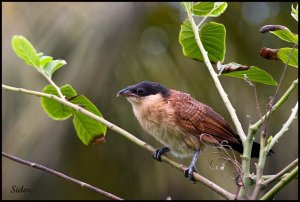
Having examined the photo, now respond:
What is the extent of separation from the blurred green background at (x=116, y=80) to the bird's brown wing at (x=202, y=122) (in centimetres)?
284

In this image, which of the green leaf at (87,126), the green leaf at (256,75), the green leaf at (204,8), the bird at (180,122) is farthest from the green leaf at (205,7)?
the bird at (180,122)

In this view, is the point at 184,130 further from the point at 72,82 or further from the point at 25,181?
the point at 25,181

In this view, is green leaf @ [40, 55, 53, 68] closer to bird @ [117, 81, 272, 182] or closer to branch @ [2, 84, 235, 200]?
branch @ [2, 84, 235, 200]

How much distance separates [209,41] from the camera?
1.51 metres

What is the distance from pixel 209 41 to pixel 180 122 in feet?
2.13

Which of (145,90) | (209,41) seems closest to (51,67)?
(209,41)

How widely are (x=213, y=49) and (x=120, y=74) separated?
3.71 m

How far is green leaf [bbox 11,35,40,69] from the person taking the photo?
1256 mm

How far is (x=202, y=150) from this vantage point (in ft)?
6.95

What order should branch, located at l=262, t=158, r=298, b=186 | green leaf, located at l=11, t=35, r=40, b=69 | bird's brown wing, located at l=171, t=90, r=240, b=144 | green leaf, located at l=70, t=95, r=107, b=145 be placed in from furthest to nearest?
bird's brown wing, located at l=171, t=90, r=240, b=144
green leaf, located at l=70, t=95, r=107, b=145
green leaf, located at l=11, t=35, r=40, b=69
branch, located at l=262, t=158, r=298, b=186

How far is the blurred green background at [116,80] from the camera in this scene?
5.04 metres

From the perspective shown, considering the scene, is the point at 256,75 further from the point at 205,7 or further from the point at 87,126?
the point at 87,126

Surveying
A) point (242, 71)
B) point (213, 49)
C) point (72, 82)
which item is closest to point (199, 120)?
point (213, 49)

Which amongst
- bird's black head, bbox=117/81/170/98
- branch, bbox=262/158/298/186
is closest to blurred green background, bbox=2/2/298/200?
bird's black head, bbox=117/81/170/98
